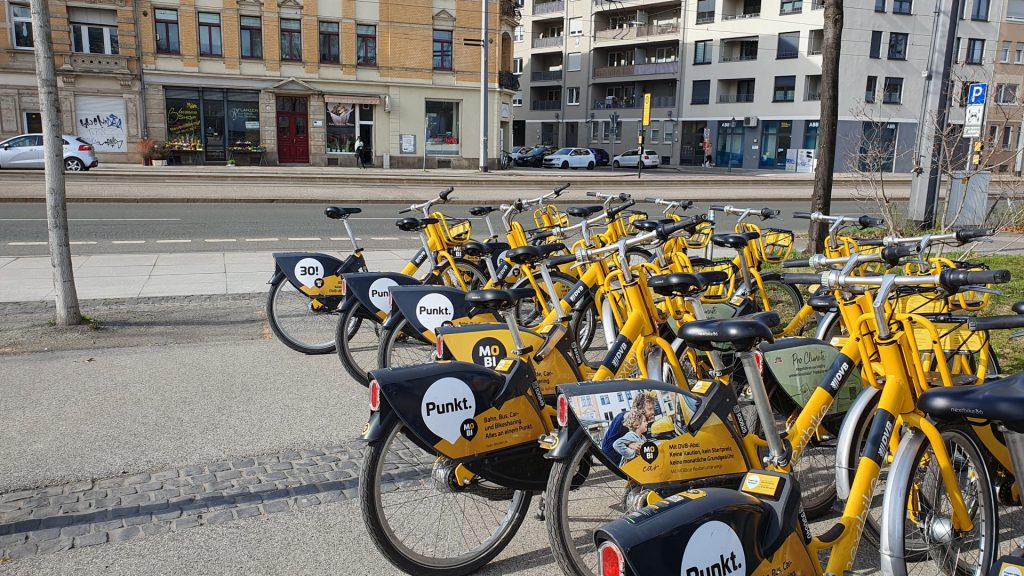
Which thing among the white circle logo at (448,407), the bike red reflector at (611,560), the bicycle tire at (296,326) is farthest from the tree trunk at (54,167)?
the bike red reflector at (611,560)

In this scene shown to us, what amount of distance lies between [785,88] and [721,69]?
5224 millimetres

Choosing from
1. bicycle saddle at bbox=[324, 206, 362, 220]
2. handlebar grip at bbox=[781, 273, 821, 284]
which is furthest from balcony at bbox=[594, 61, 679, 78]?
handlebar grip at bbox=[781, 273, 821, 284]

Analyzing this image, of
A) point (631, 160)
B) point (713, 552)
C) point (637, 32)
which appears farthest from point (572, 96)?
point (713, 552)

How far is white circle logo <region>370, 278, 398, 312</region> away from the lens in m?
5.65

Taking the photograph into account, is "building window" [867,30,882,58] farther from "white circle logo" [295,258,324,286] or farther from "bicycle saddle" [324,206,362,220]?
"white circle logo" [295,258,324,286]

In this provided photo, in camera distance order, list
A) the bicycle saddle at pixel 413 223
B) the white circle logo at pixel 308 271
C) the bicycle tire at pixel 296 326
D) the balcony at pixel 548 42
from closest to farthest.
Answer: the bicycle saddle at pixel 413 223 → the white circle logo at pixel 308 271 → the bicycle tire at pixel 296 326 → the balcony at pixel 548 42

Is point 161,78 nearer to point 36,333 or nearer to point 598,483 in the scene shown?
point 36,333

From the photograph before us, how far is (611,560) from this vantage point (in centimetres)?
201

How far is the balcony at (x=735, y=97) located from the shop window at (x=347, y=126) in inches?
1117

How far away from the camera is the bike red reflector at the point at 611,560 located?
197 centimetres

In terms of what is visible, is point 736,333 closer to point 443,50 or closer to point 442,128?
point 442,128

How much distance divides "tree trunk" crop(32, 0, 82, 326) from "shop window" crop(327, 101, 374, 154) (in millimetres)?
32980

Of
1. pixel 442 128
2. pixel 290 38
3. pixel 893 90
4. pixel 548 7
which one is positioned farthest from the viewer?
pixel 548 7

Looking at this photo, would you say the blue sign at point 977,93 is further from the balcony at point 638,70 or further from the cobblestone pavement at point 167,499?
the balcony at point 638,70
